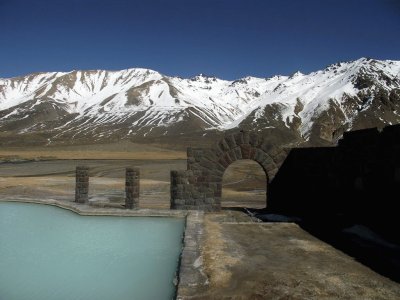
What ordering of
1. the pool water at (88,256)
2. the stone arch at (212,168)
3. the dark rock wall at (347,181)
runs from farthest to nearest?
1. the stone arch at (212,168)
2. the dark rock wall at (347,181)
3. the pool water at (88,256)

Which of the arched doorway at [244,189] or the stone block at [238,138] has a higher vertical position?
the stone block at [238,138]

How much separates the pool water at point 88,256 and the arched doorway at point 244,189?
573 centimetres

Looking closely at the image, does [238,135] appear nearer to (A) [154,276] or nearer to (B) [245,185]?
(A) [154,276]

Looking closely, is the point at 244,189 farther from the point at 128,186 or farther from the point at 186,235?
the point at 186,235

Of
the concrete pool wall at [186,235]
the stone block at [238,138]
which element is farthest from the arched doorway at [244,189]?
the concrete pool wall at [186,235]

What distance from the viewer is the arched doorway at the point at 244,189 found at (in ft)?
66.0

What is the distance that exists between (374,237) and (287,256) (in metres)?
2.91

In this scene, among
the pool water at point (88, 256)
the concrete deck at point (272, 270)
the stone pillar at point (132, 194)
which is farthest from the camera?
the stone pillar at point (132, 194)

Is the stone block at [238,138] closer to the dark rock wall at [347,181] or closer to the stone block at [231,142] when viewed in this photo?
the stone block at [231,142]

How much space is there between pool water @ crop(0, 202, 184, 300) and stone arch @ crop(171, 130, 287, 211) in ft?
5.55

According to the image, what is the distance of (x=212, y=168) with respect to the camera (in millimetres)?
14211

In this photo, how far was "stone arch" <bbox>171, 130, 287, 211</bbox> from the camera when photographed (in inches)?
555

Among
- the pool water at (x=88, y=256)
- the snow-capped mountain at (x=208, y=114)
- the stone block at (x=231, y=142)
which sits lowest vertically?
the pool water at (x=88, y=256)

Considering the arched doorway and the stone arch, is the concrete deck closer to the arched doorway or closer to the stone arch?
the stone arch
